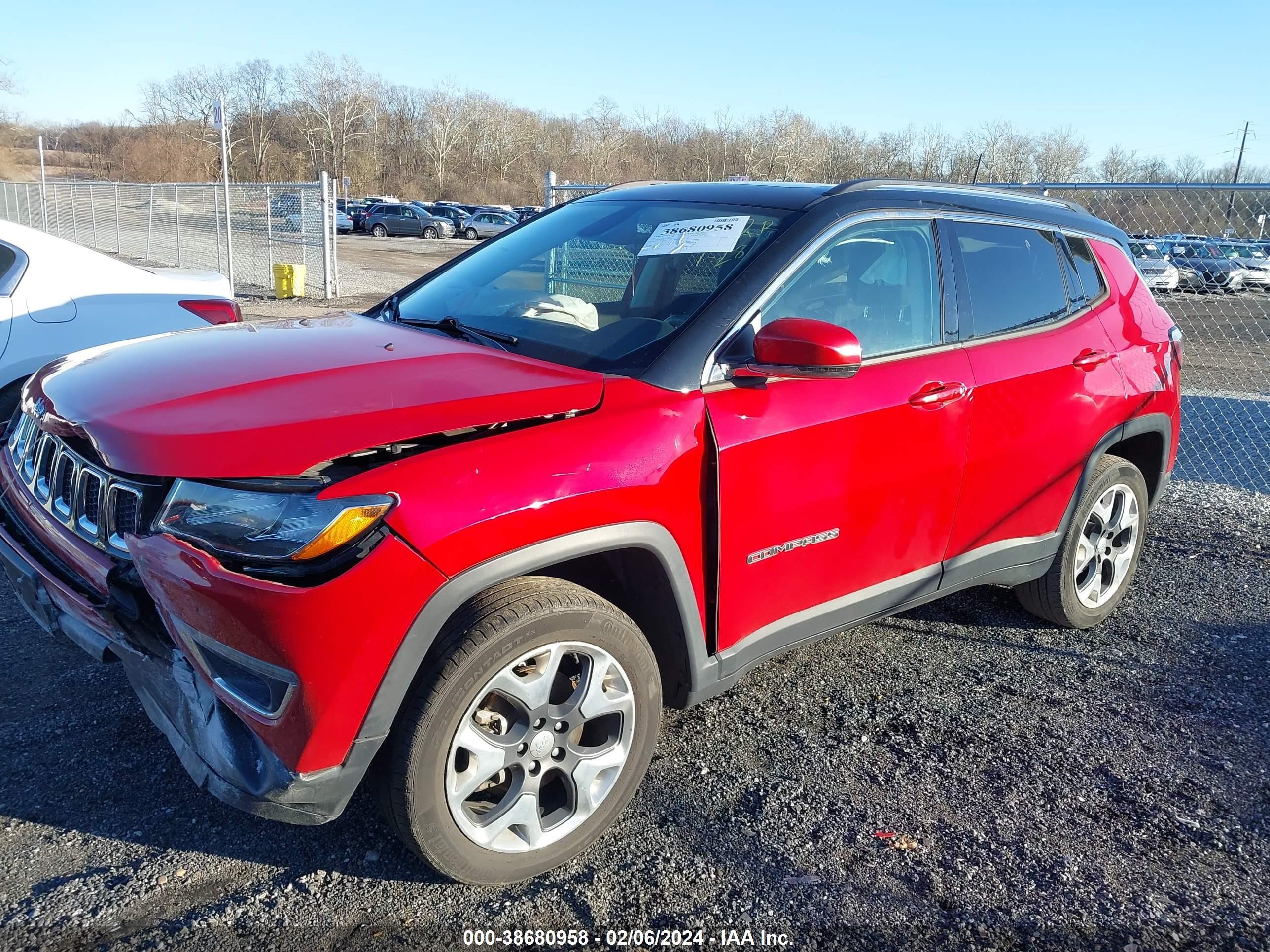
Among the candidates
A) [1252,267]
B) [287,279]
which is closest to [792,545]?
[287,279]

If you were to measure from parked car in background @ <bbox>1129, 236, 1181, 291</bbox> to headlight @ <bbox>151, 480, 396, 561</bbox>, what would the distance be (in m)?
9.97

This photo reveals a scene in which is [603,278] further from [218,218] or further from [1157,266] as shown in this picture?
[218,218]

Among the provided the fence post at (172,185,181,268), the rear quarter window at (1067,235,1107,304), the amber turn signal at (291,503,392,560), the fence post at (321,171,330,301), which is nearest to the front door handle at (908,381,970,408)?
the rear quarter window at (1067,235,1107,304)

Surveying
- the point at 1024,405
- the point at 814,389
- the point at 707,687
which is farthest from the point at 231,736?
the point at 1024,405

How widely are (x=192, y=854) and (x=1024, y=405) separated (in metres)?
3.17

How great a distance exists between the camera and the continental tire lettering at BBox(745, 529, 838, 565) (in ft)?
9.43

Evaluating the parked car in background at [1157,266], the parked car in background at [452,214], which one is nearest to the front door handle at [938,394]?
the parked car in background at [1157,266]

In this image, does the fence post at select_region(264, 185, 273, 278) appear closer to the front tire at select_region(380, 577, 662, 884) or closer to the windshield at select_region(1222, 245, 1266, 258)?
the windshield at select_region(1222, 245, 1266, 258)

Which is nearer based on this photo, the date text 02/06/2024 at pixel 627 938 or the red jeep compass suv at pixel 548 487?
the red jeep compass suv at pixel 548 487

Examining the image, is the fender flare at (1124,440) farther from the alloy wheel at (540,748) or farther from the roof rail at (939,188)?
the alloy wheel at (540,748)

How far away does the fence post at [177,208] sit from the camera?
20609 mm

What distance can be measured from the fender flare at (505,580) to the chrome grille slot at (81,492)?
74 cm

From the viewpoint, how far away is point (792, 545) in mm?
2959

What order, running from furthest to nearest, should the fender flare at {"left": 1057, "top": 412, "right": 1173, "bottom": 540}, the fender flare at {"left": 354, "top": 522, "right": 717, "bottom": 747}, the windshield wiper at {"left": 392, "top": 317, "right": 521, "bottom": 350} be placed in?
the fender flare at {"left": 1057, "top": 412, "right": 1173, "bottom": 540} → the windshield wiper at {"left": 392, "top": 317, "right": 521, "bottom": 350} → the fender flare at {"left": 354, "top": 522, "right": 717, "bottom": 747}
